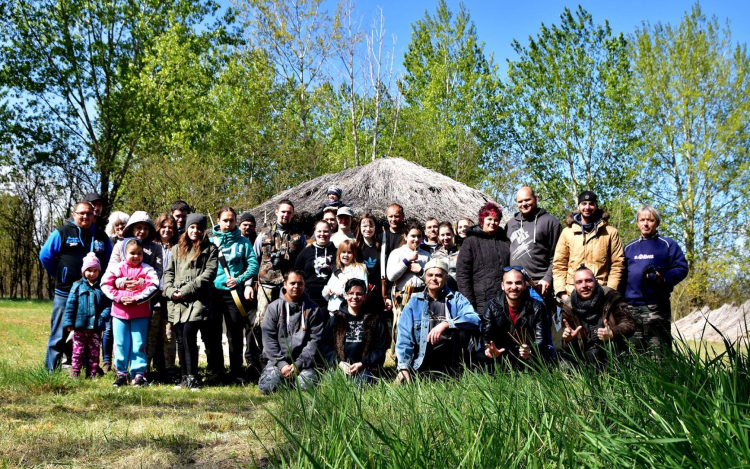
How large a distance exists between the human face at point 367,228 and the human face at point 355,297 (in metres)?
A: 1.14

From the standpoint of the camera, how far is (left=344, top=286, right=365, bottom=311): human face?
5.49m

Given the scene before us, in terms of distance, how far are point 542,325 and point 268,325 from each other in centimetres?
246

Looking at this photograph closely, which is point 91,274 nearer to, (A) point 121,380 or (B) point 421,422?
(A) point 121,380

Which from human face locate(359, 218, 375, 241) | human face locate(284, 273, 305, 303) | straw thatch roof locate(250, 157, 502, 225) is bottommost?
human face locate(284, 273, 305, 303)

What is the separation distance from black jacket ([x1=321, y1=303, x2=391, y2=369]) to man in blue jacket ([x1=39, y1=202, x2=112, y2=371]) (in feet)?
9.03

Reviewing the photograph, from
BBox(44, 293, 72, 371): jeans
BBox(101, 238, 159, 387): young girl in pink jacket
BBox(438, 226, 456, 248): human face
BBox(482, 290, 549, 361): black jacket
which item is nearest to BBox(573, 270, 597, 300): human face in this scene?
BBox(482, 290, 549, 361): black jacket

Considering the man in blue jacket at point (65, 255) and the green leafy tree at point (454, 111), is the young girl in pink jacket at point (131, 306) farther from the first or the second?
the green leafy tree at point (454, 111)

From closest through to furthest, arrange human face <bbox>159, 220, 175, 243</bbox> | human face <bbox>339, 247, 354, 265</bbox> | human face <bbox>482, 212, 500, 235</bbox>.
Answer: human face <bbox>482, 212, 500, 235</bbox> < human face <bbox>339, 247, 354, 265</bbox> < human face <bbox>159, 220, 175, 243</bbox>

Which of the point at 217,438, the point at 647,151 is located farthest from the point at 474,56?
the point at 217,438

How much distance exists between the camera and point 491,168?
2923 centimetres

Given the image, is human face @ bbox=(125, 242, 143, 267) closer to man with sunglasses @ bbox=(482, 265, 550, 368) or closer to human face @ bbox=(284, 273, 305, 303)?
human face @ bbox=(284, 273, 305, 303)

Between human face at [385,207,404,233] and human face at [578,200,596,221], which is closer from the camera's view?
human face at [578,200,596,221]

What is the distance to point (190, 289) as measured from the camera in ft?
19.2

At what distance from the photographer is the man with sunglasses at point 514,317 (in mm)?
5059
